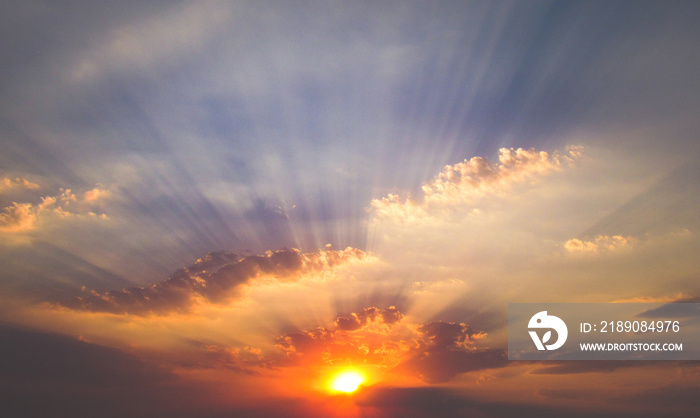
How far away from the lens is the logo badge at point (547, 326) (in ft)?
152

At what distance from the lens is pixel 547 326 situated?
46.9 metres

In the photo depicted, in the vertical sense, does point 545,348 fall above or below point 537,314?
below

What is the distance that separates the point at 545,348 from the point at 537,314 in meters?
5.62

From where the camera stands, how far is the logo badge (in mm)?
46406

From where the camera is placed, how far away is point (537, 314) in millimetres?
47531

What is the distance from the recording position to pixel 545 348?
47.3m
